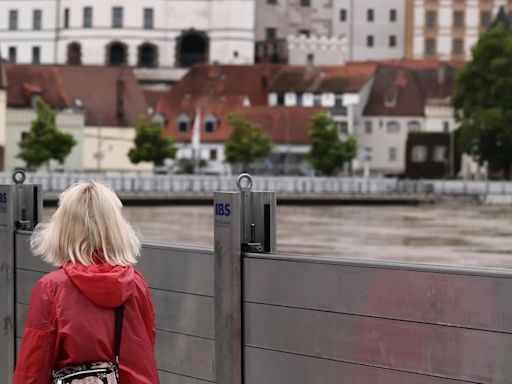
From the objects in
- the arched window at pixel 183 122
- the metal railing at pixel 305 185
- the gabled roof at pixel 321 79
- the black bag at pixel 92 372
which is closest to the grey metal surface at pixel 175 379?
the black bag at pixel 92 372

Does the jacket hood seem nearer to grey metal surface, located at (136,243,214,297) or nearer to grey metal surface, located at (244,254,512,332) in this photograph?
grey metal surface, located at (244,254,512,332)

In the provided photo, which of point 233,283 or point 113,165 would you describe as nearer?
point 233,283

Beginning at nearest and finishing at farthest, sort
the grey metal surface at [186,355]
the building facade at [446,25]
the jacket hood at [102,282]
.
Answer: the jacket hood at [102,282]
the grey metal surface at [186,355]
the building facade at [446,25]

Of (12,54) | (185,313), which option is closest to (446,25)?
(12,54)

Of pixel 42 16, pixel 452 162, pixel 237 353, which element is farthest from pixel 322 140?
pixel 237 353

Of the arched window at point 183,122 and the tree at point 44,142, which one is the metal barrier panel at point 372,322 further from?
the arched window at point 183,122

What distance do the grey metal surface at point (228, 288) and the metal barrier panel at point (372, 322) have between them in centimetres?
5

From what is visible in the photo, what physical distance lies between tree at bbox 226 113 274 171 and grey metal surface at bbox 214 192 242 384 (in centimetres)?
9384

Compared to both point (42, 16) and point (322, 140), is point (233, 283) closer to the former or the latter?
point (322, 140)

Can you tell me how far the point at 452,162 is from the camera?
11000 centimetres

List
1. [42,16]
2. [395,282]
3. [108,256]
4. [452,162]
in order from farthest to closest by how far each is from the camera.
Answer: [42,16] < [452,162] < [395,282] < [108,256]

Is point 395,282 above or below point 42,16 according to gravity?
below

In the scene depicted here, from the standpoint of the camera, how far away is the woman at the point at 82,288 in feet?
19.1

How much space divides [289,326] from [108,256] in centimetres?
164
